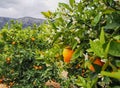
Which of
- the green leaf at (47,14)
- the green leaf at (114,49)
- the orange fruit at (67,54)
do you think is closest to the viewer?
the green leaf at (114,49)

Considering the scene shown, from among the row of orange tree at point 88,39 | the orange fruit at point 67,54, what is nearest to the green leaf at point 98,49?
the row of orange tree at point 88,39

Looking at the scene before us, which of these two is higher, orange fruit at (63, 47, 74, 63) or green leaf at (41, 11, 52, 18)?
green leaf at (41, 11, 52, 18)

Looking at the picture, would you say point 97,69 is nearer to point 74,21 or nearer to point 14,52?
point 74,21

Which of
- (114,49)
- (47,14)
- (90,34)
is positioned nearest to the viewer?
(114,49)

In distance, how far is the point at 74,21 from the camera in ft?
5.86

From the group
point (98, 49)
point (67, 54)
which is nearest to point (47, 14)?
point (67, 54)

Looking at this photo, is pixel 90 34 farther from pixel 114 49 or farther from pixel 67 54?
pixel 114 49

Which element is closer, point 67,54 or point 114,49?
point 114,49

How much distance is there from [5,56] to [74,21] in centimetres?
786

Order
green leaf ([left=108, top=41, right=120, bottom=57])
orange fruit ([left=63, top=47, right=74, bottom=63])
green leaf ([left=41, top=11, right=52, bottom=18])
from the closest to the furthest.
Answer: green leaf ([left=108, top=41, right=120, bottom=57]) → orange fruit ([left=63, top=47, right=74, bottom=63]) → green leaf ([left=41, top=11, right=52, bottom=18])

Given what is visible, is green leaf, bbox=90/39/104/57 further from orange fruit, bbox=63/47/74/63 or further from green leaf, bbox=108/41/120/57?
orange fruit, bbox=63/47/74/63

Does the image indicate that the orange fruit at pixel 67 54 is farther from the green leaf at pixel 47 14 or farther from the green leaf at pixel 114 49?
the green leaf at pixel 114 49

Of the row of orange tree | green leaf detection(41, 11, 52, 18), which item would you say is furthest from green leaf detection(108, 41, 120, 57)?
green leaf detection(41, 11, 52, 18)

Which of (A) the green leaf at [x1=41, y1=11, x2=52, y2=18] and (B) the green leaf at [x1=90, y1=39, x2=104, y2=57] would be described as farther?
(A) the green leaf at [x1=41, y1=11, x2=52, y2=18]
